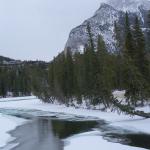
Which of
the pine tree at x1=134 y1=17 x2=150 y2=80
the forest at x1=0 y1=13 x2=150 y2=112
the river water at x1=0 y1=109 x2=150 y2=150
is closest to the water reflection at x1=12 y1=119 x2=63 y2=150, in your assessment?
the river water at x1=0 y1=109 x2=150 y2=150

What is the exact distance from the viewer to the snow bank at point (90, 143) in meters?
26.6

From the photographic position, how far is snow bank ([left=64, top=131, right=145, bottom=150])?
2662 centimetres

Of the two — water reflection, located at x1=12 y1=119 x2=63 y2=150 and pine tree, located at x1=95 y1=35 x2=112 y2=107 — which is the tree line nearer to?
pine tree, located at x1=95 y1=35 x2=112 y2=107

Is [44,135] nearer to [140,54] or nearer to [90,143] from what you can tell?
[90,143]

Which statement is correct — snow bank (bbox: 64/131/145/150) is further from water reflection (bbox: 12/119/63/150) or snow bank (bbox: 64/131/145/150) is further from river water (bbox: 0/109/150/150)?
water reflection (bbox: 12/119/63/150)

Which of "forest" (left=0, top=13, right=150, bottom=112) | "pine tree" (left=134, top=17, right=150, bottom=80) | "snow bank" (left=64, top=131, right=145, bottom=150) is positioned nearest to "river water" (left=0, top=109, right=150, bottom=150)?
"snow bank" (left=64, top=131, right=145, bottom=150)

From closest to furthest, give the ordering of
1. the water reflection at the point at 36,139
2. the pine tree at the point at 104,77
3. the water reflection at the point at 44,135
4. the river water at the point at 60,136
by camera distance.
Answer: the water reflection at the point at 36,139 < the river water at the point at 60,136 < the water reflection at the point at 44,135 < the pine tree at the point at 104,77

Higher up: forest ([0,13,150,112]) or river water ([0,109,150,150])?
forest ([0,13,150,112])

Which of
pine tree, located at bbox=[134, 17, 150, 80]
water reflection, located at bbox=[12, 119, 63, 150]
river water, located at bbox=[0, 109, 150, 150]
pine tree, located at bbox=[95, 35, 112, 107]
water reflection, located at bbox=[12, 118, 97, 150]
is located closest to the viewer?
water reflection, located at bbox=[12, 119, 63, 150]

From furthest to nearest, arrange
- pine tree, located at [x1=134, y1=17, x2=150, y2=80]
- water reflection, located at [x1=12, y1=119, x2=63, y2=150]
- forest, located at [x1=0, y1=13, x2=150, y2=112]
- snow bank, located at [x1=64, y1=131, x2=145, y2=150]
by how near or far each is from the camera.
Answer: pine tree, located at [x1=134, y1=17, x2=150, y2=80] < forest, located at [x1=0, y1=13, x2=150, y2=112] < water reflection, located at [x1=12, y1=119, x2=63, y2=150] < snow bank, located at [x1=64, y1=131, x2=145, y2=150]

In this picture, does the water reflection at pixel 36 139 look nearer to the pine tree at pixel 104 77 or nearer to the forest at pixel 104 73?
the forest at pixel 104 73

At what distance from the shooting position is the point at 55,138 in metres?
32.6

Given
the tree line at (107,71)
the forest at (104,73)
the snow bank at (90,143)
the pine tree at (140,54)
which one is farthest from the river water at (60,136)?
the pine tree at (140,54)

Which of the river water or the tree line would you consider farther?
the tree line
